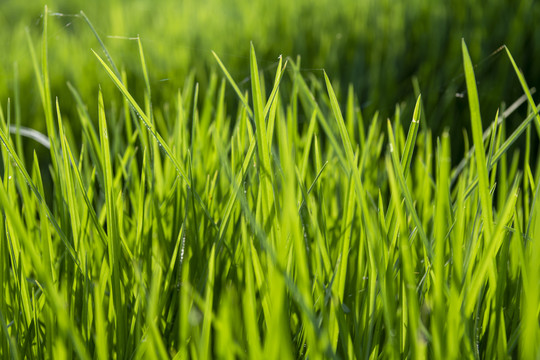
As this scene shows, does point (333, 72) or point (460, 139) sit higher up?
point (333, 72)

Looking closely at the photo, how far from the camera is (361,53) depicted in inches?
57.6

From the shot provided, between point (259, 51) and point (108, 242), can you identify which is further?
point (259, 51)

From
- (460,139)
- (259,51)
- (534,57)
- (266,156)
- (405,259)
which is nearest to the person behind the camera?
(405,259)

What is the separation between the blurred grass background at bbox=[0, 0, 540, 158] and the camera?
137 cm

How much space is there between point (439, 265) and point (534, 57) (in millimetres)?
1318

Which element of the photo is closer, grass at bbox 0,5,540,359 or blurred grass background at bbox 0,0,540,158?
grass at bbox 0,5,540,359

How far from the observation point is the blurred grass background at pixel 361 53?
4.49 feet

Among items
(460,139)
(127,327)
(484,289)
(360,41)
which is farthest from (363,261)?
(360,41)

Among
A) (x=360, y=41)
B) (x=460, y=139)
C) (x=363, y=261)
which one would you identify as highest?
(x=360, y=41)

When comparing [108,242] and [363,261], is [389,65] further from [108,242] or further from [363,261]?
[108,242]

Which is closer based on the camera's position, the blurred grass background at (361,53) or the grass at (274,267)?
the grass at (274,267)

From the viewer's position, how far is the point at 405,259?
0.32m

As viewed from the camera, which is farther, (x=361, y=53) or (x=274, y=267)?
(x=361, y=53)

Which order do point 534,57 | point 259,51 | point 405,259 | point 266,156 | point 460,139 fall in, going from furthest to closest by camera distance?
point 259,51 → point 534,57 → point 460,139 → point 266,156 → point 405,259
